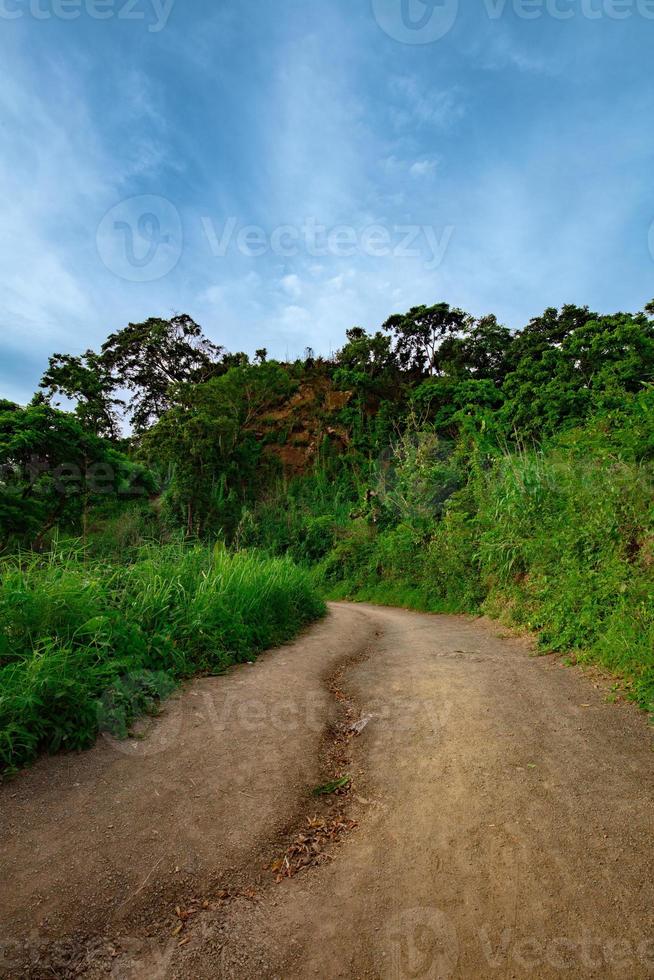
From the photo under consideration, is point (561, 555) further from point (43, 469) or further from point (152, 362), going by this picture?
point (152, 362)

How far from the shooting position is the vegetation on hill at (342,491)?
3.79 metres

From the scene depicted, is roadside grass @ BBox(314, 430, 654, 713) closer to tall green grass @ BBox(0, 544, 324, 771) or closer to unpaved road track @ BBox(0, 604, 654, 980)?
unpaved road track @ BBox(0, 604, 654, 980)

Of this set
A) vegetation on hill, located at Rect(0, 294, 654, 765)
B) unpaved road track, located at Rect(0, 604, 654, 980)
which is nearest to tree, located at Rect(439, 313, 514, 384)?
vegetation on hill, located at Rect(0, 294, 654, 765)

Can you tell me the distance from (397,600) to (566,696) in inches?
221

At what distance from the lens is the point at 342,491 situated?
1692 cm

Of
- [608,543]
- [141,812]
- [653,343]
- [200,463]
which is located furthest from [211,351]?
[141,812]

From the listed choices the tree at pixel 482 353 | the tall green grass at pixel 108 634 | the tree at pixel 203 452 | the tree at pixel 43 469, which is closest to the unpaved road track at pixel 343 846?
the tall green grass at pixel 108 634

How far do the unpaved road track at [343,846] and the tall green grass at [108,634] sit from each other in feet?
0.72

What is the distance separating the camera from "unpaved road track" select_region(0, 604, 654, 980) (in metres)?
1.47

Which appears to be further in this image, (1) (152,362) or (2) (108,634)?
(1) (152,362)

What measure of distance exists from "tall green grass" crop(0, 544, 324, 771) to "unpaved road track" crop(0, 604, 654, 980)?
0.72ft

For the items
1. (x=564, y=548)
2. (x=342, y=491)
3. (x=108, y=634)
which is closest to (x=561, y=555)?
(x=564, y=548)

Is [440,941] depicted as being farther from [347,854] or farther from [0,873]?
[0,873]

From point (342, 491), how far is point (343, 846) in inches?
591
